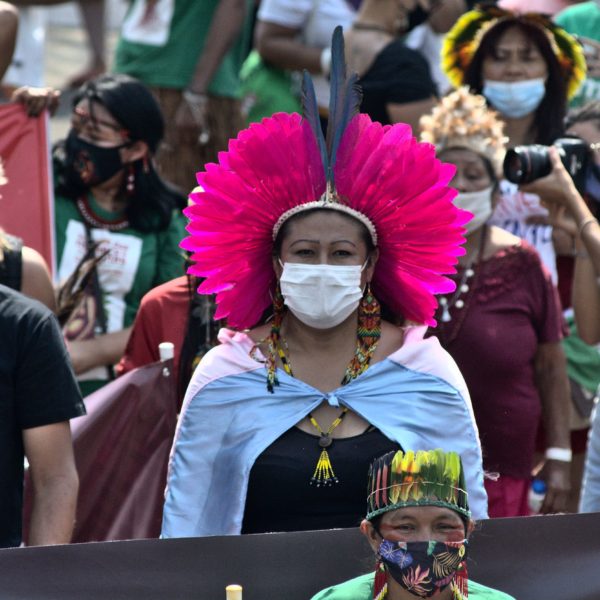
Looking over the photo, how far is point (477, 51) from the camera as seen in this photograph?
740cm

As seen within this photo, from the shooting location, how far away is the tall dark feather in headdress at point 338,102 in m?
4.82

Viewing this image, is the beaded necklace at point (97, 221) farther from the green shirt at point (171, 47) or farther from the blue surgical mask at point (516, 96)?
the green shirt at point (171, 47)

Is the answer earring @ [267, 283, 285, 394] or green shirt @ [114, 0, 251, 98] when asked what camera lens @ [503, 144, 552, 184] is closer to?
earring @ [267, 283, 285, 394]

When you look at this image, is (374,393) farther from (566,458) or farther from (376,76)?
(376,76)

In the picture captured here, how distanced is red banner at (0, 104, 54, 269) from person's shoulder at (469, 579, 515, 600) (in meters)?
2.96

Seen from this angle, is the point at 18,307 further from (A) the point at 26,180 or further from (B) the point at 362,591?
(A) the point at 26,180

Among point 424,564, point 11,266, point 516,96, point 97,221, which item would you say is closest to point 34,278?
point 11,266

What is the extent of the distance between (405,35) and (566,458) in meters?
3.30

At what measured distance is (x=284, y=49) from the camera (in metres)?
8.84

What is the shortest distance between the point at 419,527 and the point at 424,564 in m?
0.12

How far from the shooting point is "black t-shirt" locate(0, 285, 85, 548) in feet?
14.8

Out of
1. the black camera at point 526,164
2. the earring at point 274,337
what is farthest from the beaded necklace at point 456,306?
the earring at point 274,337

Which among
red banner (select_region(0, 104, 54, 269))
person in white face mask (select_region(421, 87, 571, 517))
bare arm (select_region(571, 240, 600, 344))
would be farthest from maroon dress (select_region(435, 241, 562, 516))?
red banner (select_region(0, 104, 54, 269))

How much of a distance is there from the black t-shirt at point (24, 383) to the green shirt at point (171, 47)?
4.77m
